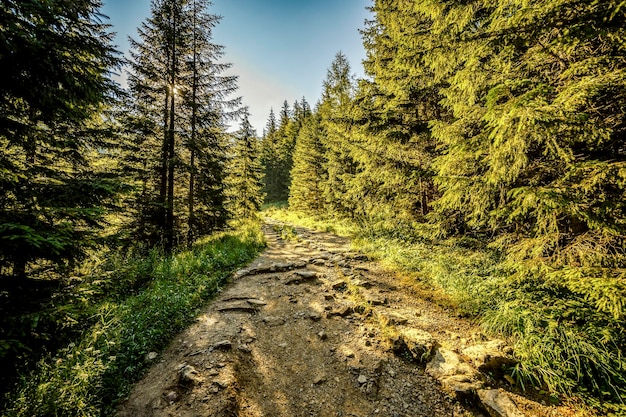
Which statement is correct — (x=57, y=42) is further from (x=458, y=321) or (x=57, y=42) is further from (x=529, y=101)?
(x=458, y=321)

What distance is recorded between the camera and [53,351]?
400cm

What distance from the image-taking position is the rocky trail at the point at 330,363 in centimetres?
351

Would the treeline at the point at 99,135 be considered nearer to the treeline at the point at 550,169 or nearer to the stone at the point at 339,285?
the stone at the point at 339,285

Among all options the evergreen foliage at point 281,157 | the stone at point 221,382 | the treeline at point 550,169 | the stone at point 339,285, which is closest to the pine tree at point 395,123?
the treeline at point 550,169

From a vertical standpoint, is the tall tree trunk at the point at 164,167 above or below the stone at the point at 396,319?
above

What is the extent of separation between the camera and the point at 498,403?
3223 mm

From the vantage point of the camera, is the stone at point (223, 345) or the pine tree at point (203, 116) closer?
the stone at point (223, 345)

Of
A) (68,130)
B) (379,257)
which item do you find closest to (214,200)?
(68,130)

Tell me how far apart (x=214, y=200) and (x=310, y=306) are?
1092 centimetres

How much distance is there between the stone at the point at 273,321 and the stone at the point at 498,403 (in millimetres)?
3867

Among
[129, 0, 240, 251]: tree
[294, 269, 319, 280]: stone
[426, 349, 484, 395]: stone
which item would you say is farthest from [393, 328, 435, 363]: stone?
[129, 0, 240, 251]: tree

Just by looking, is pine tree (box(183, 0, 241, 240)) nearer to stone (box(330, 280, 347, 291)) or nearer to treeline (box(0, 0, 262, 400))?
treeline (box(0, 0, 262, 400))

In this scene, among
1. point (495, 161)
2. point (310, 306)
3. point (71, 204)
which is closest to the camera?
point (71, 204)

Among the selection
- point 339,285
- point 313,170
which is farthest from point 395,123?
point 313,170
